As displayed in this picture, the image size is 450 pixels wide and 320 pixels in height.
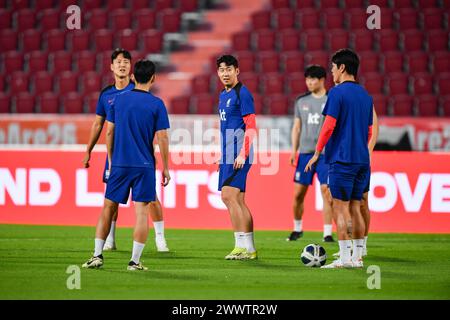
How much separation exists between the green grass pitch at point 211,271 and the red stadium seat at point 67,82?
8.20 metres

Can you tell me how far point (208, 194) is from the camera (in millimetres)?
14602

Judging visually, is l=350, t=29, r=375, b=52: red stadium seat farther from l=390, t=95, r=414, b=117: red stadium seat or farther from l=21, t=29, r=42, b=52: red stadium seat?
l=21, t=29, r=42, b=52: red stadium seat

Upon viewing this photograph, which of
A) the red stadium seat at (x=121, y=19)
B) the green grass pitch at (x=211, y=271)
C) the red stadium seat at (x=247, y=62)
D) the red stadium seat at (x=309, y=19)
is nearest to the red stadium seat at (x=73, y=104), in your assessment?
the red stadium seat at (x=121, y=19)

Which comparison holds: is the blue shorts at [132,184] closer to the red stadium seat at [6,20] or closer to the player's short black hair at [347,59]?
the player's short black hair at [347,59]

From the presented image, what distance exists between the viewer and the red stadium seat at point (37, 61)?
22.0m

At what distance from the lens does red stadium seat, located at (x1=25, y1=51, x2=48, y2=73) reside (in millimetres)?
22000

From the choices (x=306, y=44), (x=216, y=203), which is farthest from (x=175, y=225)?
(x=306, y=44)

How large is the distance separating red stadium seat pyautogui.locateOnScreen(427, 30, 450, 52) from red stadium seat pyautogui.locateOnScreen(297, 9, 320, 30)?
2.69 meters

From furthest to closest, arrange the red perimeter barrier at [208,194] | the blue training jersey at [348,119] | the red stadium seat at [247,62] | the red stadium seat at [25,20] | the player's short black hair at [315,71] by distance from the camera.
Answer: the red stadium seat at [25,20] < the red stadium seat at [247,62] < the red perimeter barrier at [208,194] < the player's short black hair at [315,71] < the blue training jersey at [348,119]

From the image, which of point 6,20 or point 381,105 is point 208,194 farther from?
point 6,20

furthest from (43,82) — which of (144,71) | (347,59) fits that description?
(347,59)

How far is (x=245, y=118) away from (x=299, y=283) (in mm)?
2318

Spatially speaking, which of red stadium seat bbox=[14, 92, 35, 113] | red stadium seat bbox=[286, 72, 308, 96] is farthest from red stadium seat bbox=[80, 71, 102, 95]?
red stadium seat bbox=[286, 72, 308, 96]

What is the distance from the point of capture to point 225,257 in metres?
10.5
